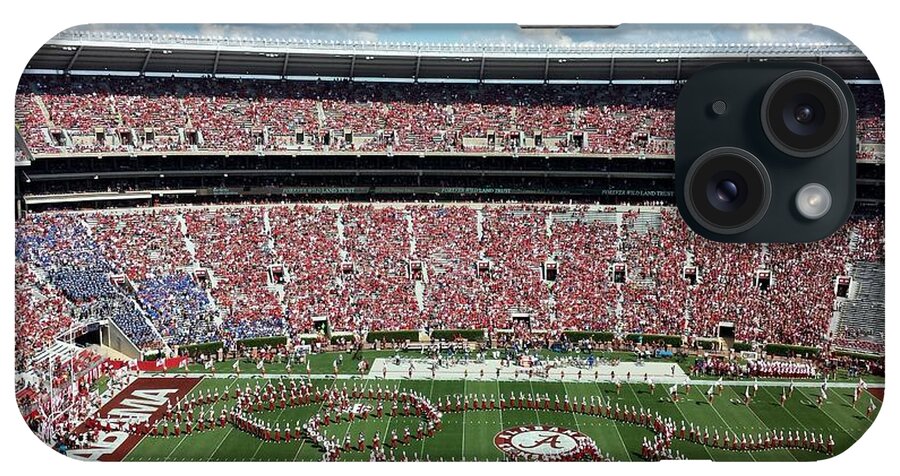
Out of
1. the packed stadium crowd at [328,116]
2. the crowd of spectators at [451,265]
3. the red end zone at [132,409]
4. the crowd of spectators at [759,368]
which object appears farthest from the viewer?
the crowd of spectators at [451,265]

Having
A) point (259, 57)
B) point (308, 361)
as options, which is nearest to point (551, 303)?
point (308, 361)

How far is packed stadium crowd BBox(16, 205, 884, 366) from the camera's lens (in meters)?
10.7

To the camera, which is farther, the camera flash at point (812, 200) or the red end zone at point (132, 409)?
the red end zone at point (132, 409)

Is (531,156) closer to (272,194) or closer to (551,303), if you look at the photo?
(551,303)

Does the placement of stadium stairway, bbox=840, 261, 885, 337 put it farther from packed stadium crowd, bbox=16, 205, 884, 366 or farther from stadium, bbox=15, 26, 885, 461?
packed stadium crowd, bbox=16, 205, 884, 366

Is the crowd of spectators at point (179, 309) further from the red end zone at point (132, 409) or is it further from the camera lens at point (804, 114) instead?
the camera lens at point (804, 114)

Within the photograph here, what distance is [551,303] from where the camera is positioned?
539 inches

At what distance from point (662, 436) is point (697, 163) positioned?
5041mm

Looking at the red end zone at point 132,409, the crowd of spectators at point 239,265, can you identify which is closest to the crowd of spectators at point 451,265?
the crowd of spectators at point 239,265

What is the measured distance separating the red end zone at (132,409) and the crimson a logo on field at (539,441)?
4.17 m

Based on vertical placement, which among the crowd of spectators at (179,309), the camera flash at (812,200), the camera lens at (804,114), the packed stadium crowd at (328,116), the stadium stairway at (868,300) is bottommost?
the crowd of spectators at (179,309)

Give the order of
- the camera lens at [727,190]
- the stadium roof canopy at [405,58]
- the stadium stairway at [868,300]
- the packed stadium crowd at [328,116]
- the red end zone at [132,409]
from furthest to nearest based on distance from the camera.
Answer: the packed stadium crowd at [328,116] → the red end zone at [132,409] → the stadium stairway at [868,300] → the stadium roof canopy at [405,58] → the camera lens at [727,190]

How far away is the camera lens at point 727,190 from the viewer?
7312mm

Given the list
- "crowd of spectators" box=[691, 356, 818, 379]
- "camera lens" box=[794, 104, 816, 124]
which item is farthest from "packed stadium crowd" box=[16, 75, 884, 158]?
"crowd of spectators" box=[691, 356, 818, 379]
